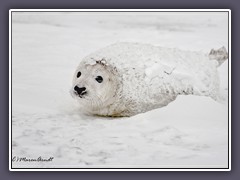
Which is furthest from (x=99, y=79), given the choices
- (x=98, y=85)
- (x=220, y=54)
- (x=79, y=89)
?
(x=220, y=54)

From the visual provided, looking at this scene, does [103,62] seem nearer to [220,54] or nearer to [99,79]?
[99,79]

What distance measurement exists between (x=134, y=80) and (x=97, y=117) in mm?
286

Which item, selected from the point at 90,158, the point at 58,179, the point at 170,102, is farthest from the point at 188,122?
the point at 58,179

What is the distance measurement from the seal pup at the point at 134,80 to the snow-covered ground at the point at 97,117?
0.17 ft

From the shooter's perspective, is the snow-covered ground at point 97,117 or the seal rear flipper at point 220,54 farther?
the seal rear flipper at point 220,54

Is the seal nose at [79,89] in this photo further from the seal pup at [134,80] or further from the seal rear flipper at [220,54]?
the seal rear flipper at [220,54]

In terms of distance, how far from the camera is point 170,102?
2.94 metres

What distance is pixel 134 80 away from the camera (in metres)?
2.93

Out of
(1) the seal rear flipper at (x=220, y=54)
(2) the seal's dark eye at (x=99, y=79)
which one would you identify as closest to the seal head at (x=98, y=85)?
(2) the seal's dark eye at (x=99, y=79)

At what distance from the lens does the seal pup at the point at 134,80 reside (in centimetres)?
291

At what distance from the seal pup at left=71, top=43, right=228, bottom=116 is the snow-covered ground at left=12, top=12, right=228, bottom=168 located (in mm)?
53

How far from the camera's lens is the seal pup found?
291cm

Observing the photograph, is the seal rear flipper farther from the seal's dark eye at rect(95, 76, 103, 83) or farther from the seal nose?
the seal nose

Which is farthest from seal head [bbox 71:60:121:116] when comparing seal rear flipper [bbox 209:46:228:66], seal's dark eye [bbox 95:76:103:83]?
seal rear flipper [bbox 209:46:228:66]
